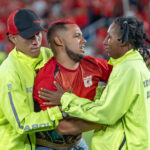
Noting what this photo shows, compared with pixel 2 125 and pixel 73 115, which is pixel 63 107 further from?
pixel 2 125

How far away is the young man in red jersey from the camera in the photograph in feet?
8.32

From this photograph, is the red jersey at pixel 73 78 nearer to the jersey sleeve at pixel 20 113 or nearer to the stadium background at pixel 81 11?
the jersey sleeve at pixel 20 113

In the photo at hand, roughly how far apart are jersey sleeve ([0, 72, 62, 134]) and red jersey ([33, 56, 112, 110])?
0.12 metres

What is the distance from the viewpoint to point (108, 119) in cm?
224

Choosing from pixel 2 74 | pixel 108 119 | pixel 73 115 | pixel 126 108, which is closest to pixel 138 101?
pixel 126 108

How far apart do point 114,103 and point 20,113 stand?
69 cm

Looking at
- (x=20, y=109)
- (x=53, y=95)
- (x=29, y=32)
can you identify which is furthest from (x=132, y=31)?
(x=20, y=109)

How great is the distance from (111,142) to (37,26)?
114 centimetres

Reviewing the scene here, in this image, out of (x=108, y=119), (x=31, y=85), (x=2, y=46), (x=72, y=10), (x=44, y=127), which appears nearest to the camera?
(x=108, y=119)

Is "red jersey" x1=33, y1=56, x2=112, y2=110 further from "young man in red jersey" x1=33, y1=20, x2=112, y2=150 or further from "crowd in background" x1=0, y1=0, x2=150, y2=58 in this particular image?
"crowd in background" x1=0, y1=0, x2=150, y2=58

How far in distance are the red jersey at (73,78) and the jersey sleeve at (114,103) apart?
0.28 metres

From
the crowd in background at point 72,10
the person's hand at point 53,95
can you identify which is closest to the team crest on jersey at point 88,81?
the person's hand at point 53,95

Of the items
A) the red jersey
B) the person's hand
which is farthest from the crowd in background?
the person's hand

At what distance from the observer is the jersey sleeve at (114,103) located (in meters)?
2.21
